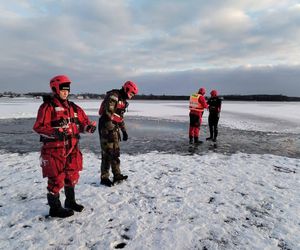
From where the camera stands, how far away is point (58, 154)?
4.31 meters

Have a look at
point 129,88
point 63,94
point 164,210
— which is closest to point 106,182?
point 164,210

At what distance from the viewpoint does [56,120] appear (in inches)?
167

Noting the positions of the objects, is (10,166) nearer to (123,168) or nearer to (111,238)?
(123,168)

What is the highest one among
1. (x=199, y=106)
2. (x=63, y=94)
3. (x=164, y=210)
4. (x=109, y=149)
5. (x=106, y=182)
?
(x=63, y=94)

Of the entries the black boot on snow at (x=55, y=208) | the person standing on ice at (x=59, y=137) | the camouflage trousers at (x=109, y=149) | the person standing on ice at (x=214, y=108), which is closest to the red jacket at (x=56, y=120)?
the person standing on ice at (x=59, y=137)

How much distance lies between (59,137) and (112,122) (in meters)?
1.72

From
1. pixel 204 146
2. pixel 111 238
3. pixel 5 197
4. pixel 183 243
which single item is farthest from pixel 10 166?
pixel 204 146

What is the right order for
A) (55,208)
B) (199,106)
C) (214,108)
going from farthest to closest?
(214,108) → (199,106) → (55,208)

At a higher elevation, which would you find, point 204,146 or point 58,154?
point 58,154

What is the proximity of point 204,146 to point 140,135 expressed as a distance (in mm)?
3633

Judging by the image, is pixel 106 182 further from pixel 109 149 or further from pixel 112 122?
pixel 112 122

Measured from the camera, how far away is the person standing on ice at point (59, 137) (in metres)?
4.18

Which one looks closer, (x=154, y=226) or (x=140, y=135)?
(x=154, y=226)

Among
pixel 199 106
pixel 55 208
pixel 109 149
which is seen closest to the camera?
pixel 55 208
